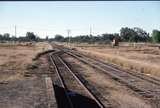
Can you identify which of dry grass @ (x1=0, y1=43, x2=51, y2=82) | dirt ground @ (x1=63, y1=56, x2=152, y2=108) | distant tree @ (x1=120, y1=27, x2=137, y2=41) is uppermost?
distant tree @ (x1=120, y1=27, x2=137, y2=41)

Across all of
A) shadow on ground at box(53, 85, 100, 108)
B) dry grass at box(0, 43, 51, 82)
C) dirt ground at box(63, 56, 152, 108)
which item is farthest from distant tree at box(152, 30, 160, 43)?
shadow on ground at box(53, 85, 100, 108)

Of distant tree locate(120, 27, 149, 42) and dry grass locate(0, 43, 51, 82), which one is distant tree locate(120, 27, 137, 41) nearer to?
distant tree locate(120, 27, 149, 42)

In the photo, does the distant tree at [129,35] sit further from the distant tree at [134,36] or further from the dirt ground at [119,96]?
the dirt ground at [119,96]

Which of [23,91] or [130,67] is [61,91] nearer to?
[23,91]

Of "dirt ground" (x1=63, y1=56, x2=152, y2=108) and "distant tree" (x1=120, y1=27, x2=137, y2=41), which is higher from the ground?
"distant tree" (x1=120, y1=27, x2=137, y2=41)

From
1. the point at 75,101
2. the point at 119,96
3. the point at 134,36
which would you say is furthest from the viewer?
the point at 134,36

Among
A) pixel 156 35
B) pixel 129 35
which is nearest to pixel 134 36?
pixel 129 35

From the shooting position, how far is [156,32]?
15175 centimetres

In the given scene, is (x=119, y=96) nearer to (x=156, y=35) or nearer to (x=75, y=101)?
(x=75, y=101)

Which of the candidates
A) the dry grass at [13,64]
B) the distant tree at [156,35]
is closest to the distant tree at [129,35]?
the distant tree at [156,35]

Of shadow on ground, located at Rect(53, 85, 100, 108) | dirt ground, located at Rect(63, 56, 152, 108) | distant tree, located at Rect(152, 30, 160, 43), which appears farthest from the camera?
distant tree, located at Rect(152, 30, 160, 43)

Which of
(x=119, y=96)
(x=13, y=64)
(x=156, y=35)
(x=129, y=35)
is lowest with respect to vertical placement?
(x=13, y=64)

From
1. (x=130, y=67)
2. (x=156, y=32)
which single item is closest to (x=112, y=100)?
(x=130, y=67)

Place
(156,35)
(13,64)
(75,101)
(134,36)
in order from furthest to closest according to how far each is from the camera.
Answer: (134,36) < (156,35) < (13,64) < (75,101)
